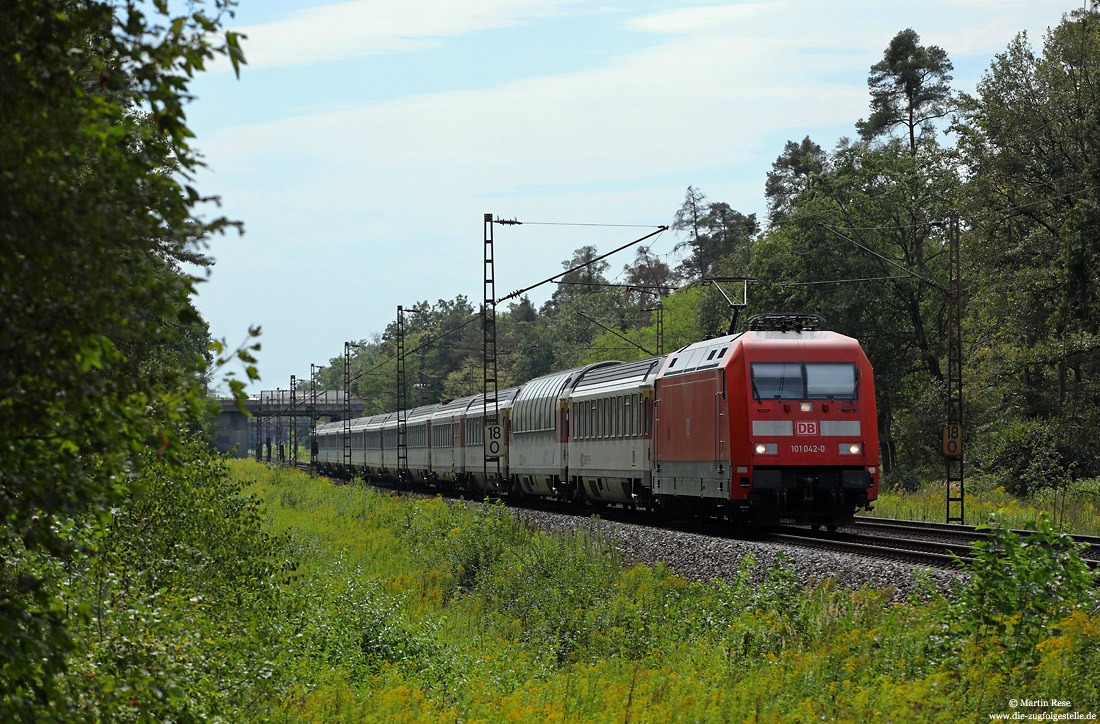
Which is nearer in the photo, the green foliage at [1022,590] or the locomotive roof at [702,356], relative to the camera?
the green foliage at [1022,590]

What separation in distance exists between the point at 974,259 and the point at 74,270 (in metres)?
38.6

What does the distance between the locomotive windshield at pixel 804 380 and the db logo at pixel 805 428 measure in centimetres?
47

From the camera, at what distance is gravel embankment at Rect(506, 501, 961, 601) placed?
13.7 m

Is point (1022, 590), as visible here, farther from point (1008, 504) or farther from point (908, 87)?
point (908, 87)

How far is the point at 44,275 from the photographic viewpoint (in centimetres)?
423

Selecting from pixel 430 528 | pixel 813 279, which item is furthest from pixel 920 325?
pixel 430 528

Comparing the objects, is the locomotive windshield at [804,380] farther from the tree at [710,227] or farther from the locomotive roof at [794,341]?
the tree at [710,227]

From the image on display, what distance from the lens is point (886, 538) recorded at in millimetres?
19000

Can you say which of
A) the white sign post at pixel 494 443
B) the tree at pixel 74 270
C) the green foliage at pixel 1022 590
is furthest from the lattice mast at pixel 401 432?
the tree at pixel 74 270

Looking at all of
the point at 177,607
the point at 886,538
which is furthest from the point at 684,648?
the point at 886,538

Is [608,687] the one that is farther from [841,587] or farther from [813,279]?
[813,279]

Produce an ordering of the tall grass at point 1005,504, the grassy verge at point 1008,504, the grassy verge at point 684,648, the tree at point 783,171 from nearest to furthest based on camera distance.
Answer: the grassy verge at point 684,648, the grassy verge at point 1008,504, the tall grass at point 1005,504, the tree at point 783,171

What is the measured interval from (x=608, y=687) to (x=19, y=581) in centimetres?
634

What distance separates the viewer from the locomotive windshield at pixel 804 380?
2036 cm
